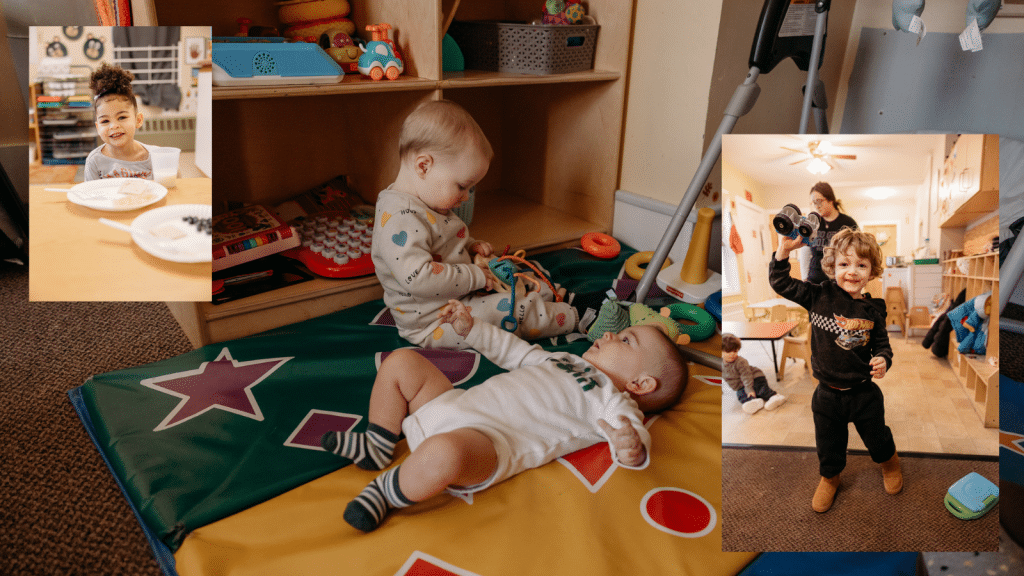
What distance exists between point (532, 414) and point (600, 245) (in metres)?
0.91

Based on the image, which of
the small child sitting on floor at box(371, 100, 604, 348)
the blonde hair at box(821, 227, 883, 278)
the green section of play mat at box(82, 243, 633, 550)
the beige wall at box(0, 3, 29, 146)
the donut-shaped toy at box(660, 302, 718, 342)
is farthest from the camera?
the beige wall at box(0, 3, 29, 146)

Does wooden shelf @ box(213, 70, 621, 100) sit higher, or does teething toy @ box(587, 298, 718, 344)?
wooden shelf @ box(213, 70, 621, 100)

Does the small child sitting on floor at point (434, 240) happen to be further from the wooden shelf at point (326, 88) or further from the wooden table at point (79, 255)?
the wooden table at point (79, 255)

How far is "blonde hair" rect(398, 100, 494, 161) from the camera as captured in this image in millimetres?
1254

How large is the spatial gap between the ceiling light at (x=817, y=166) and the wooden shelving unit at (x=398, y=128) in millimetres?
988

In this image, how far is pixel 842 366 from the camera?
657 mm

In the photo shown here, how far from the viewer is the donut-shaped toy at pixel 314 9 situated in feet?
5.14

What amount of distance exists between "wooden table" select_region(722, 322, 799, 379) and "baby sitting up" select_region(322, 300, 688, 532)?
32 cm

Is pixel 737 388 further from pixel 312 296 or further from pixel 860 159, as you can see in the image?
pixel 312 296

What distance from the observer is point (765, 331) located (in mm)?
665

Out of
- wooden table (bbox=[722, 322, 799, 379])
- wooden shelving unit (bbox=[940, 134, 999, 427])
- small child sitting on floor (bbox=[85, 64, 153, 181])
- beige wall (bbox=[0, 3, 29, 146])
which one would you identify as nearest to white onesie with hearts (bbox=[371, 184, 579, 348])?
small child sitting on floor (bbox=[85, 64, 153, 181])

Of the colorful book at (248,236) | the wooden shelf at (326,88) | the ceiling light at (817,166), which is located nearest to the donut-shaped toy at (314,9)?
the wooden shelf at (326,88)

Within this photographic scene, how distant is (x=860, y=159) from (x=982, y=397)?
278mm

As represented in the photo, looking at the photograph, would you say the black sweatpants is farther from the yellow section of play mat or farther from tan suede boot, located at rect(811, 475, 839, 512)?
the yellow section of play mat
